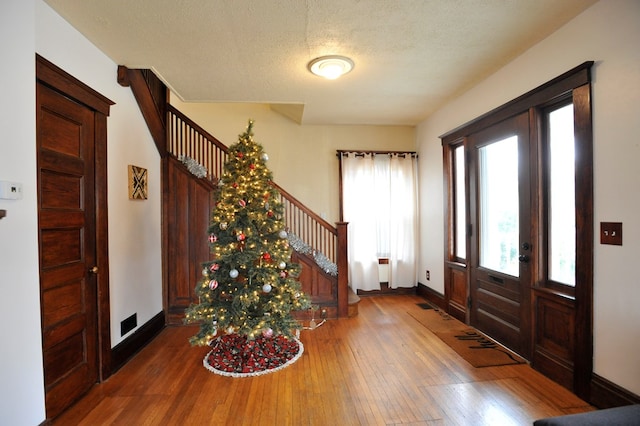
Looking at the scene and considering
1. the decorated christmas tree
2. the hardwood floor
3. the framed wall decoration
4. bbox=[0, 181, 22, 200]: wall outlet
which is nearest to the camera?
bbox=[0, 181, 22, 200]: wall outlet

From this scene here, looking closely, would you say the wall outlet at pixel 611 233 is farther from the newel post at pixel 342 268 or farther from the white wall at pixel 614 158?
the newel post at pixel 342 268

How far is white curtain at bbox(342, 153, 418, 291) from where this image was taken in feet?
15.7

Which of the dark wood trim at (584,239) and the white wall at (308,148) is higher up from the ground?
the white wall at (308,148)

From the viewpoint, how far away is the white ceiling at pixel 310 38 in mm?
1996

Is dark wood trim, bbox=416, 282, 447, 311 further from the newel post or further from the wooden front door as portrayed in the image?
the wooden front door

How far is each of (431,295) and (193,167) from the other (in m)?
3.78

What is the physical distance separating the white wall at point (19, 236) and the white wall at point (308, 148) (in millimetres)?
3215

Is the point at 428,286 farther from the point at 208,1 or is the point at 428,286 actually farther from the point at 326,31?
the point at 208,1

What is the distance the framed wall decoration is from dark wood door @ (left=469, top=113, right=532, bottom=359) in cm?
364

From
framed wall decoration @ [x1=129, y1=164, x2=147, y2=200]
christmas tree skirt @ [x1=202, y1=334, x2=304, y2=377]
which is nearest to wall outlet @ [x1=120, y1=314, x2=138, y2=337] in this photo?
christmas tree skirt @ [x1=202, y1=334, x2=304, y2=377]

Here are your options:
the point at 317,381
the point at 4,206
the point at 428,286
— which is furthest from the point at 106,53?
the point at 428,286

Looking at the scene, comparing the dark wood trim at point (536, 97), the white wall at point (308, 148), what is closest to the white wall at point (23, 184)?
the white wall at point (308, 148)

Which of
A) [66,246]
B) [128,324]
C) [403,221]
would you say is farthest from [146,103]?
[403,221]

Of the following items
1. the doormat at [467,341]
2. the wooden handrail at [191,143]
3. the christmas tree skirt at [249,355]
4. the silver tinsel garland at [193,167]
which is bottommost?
the doormat at [467,341]
